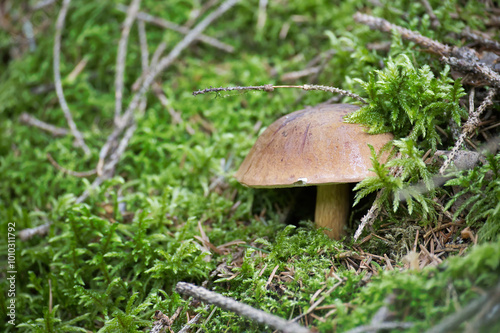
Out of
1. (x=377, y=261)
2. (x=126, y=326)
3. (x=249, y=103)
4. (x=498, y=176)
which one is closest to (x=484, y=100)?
(x=498, y=176)

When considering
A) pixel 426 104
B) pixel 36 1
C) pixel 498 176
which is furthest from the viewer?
pixel 36 1

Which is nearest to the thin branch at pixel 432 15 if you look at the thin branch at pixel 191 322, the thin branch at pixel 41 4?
the thin branch at pixel 191 322

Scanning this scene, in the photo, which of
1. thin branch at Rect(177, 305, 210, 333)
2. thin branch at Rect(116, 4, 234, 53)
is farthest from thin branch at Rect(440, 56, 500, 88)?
thin branch at Rect(116, 4, 234, 53)

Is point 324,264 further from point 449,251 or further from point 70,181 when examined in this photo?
point 70,181

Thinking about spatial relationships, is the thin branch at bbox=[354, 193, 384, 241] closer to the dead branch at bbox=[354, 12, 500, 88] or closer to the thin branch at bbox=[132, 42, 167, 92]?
the dead branch at bbox=[354, 12, 500, 88]

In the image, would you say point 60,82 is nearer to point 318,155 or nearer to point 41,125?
point 41,125

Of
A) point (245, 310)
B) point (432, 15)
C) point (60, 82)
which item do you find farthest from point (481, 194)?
point (60, 82)

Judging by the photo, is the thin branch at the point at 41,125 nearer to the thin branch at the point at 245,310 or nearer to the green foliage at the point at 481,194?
the thin branch at the point at 245,310
